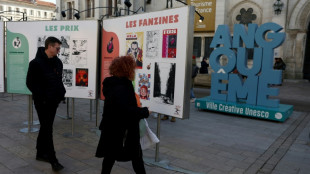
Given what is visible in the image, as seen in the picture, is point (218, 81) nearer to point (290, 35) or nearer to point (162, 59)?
point (162, 59)

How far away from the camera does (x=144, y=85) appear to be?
395 centimetres

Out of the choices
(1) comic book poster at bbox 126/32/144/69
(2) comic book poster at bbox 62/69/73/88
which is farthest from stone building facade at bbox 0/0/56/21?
(1) comic book poster at bbox 126/32/144/69

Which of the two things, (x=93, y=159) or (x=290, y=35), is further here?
(x=290, y=35)

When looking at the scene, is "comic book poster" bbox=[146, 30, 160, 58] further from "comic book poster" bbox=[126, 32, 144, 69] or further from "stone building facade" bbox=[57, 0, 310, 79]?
"stone building facade" bbox=[57, 0, 310, 79]

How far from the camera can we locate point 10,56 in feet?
17.7

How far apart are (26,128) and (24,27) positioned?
2.14 m

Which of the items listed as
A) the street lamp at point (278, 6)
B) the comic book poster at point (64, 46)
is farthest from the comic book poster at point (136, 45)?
the street lamp at point (278, 6)

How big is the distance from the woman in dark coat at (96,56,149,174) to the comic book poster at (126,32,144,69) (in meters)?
1.25

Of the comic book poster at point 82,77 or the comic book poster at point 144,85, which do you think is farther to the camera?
the comic book poster at point 82,77

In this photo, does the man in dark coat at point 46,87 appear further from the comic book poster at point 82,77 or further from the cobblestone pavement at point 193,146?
the comic book poster at point 82,77

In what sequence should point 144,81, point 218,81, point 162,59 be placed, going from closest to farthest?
1. point 162,59
2. point 144,81
3. point 218,81

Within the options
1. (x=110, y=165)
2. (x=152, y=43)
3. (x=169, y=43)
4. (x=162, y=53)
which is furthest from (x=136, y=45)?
(x=110, y=165)

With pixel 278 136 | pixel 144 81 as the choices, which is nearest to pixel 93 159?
pixel 144 81

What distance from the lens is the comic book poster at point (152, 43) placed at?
3.72 m
